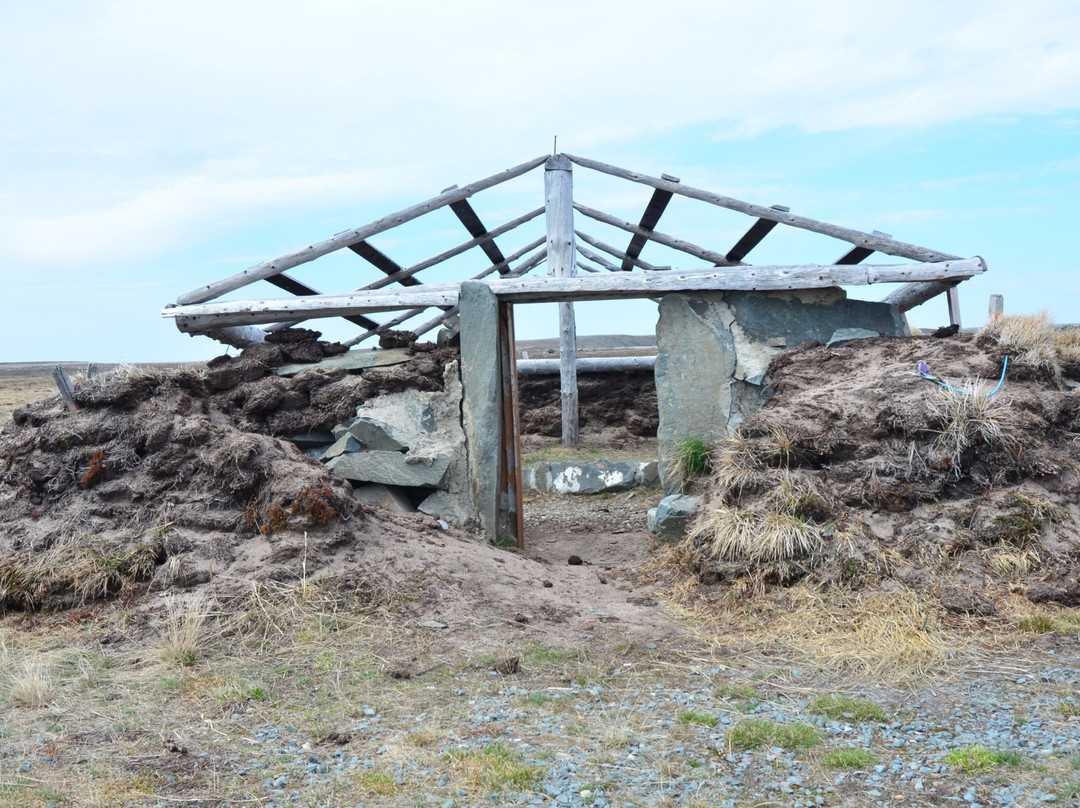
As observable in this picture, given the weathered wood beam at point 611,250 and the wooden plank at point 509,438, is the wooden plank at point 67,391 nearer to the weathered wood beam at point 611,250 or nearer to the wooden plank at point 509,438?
the wooden plank at point 509,438

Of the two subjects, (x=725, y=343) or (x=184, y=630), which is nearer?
(x=184, y=630)

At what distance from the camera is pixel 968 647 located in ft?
17.8

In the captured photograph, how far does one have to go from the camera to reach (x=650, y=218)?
9.88m

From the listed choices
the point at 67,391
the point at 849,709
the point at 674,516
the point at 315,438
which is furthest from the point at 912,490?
the point at 67,391

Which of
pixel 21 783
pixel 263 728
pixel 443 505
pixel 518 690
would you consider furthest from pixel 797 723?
pixel 443 505

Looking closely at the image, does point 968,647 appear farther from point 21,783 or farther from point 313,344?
point 313,344

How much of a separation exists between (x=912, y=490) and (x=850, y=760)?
291 centimetres

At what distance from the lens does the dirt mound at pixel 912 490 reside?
6.16 meters

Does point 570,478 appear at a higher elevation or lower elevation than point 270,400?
lower

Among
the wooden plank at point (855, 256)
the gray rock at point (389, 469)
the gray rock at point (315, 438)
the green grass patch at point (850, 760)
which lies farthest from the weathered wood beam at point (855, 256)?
the green grass patch at point (850, 760)

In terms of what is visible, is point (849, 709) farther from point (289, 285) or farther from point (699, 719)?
point (289, 285)

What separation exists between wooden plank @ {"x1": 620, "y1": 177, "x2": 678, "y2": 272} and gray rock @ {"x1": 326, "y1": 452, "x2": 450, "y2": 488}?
3.28 meters

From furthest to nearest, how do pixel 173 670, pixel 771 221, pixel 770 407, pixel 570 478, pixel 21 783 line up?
pixel 570 478
pixel 771 221
pixel 770 407
pixel 173 670
pixel 21 783

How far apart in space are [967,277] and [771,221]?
1.73 meters
